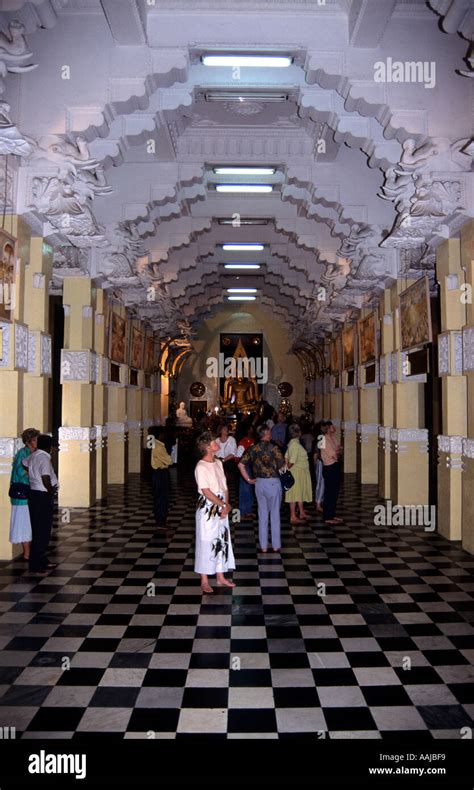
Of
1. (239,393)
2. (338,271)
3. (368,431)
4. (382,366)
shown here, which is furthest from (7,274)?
(239,393)

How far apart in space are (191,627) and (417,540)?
16.4ft

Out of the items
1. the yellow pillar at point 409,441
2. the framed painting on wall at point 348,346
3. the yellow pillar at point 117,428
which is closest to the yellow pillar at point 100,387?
the yellow pillar at point 117,428

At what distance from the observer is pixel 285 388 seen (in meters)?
33.5

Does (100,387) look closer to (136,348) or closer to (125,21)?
(136,348)

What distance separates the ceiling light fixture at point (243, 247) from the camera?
18461 millimetres

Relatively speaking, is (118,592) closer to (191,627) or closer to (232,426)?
(191,627)

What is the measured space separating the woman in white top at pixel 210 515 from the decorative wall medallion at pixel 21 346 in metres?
3.29

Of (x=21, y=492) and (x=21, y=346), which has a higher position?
(x=21, y=346)

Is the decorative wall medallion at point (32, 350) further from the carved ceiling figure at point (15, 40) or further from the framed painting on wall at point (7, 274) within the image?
the carved ceiling figure at point (15, 40)

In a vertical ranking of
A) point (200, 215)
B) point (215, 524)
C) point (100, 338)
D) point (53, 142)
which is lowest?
point (215, 524)

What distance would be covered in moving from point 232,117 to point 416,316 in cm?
459

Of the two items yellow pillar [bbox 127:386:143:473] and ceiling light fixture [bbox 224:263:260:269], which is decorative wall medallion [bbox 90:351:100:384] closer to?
yellow pillar [bbox 127:386:143:473]

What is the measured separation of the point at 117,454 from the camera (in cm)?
1662

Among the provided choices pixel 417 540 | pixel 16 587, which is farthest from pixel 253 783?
pixel 417 540
